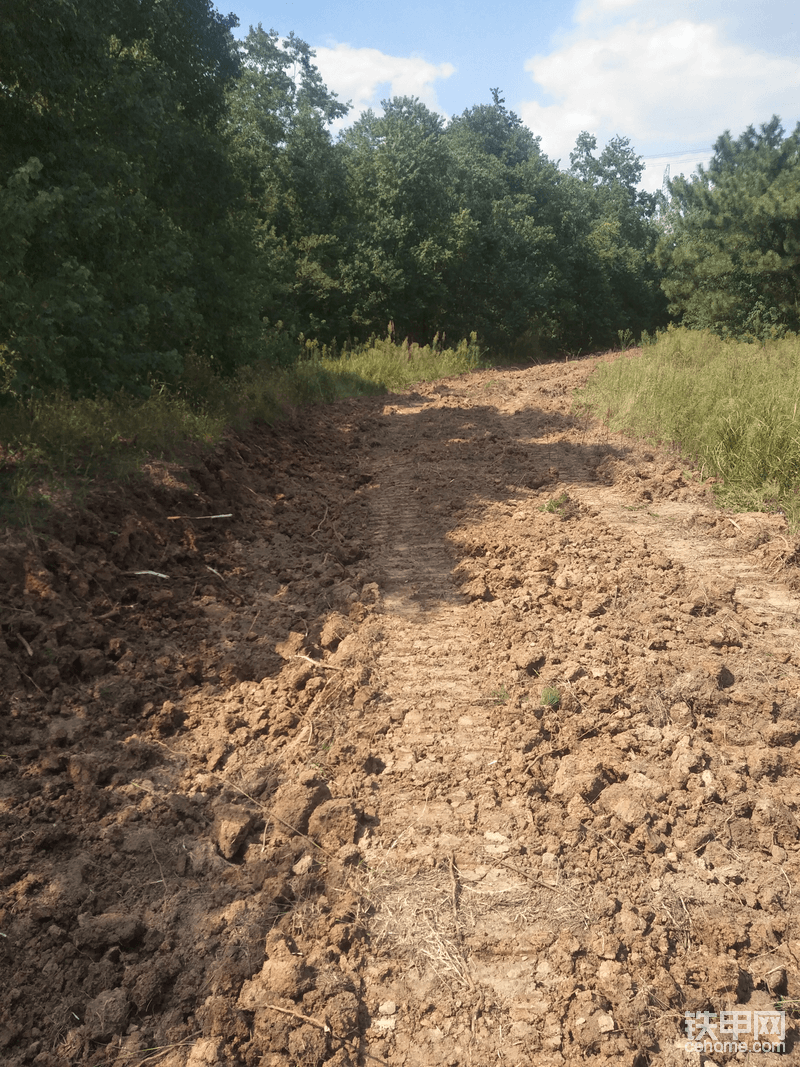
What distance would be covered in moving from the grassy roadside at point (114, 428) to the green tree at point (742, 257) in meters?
12.1

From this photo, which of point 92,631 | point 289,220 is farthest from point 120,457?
point 289,220

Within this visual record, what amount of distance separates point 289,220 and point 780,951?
19717 millimetres

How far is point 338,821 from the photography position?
2.90 metres

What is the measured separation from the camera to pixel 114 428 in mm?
6414

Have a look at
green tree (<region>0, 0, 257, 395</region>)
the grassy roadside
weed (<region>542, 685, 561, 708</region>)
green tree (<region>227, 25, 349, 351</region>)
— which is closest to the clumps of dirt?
the grassy roadside

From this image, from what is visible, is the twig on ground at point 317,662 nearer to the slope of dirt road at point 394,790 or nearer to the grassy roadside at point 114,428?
the slope of dirt road at point 394,790

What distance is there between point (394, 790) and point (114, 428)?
471 cm

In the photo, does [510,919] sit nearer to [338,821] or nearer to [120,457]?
[338,821]

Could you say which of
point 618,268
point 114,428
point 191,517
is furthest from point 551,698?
point 618,268

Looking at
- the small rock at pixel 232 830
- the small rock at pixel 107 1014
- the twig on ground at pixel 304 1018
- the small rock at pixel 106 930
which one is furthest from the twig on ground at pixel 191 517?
the twig on ground at pixel 304 1018

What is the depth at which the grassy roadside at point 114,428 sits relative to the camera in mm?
5109

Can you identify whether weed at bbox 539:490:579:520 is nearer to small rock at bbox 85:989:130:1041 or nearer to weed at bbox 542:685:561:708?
weed at bbox 542:685:561:708

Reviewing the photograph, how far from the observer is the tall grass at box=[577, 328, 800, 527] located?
603 centimetres

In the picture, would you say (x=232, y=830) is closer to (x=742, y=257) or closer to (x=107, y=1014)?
(x=107, y=1014)
